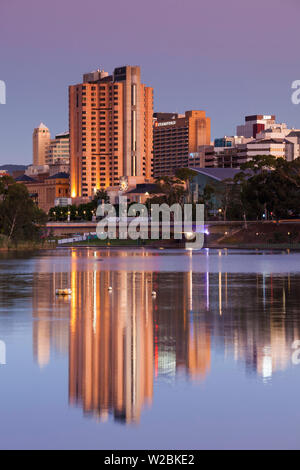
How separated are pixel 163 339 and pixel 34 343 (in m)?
4.08

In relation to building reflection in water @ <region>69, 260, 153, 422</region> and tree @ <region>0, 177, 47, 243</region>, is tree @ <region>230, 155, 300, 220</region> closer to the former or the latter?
tree @ <region>0, 177, 47, 243</region>

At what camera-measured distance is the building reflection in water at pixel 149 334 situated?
750 inches

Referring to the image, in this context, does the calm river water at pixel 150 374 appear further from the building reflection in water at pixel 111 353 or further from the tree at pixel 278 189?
the tree at pixel 278 189

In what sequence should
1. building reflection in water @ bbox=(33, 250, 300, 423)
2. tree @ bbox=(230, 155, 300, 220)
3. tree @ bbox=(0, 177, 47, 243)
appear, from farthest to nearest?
1. tree @ bbox=(230, 155, 300, 220)
2. tree @ bbox=(0, 177, 47, 243)
3. building reflection in water @ bbox=(33, 250, 300, 423)

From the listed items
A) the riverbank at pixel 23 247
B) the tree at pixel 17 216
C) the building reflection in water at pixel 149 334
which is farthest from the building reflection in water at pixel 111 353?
the tree at pixel 17 216

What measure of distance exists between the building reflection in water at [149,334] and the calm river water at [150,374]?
4 cm

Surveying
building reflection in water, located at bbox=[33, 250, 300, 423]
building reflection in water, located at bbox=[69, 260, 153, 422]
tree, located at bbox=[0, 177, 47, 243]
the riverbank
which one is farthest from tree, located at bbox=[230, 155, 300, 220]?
building reflection in water, located at bbox=[69, 260, 153, 422]

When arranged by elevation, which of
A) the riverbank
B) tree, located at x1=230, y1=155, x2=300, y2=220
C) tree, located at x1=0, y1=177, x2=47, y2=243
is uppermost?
tree, located at x1=230, y1=155, x2=300, y2=220

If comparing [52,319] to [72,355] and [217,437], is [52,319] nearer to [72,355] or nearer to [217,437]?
[72,355]

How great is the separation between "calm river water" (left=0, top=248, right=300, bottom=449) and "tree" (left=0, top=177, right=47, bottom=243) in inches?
4289

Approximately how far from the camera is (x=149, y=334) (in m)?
27.5

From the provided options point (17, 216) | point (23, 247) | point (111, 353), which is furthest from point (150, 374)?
point (17, 216)

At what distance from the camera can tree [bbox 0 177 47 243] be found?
147625mm

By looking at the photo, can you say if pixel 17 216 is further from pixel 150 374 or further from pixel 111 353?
pixel 150 374
